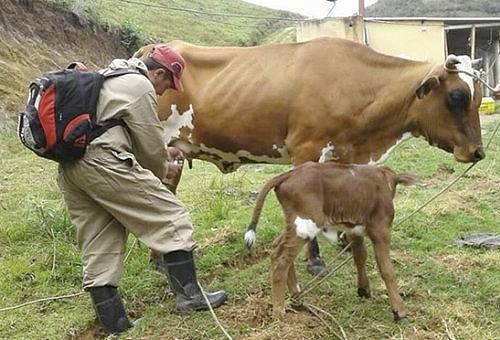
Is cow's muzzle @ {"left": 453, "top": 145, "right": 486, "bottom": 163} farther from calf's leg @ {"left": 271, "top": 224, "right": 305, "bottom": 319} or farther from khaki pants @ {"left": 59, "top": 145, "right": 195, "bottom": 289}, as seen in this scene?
khaki pants @ {"left": 59, "top": 145, "right": 195, "bottom": 289}

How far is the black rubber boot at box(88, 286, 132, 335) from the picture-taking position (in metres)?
4.73

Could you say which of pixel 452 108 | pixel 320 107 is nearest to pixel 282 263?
pixel 320 107

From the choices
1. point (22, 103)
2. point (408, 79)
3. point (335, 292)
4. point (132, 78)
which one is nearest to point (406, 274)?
point (335, 292)

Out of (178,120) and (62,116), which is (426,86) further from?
(62,116)

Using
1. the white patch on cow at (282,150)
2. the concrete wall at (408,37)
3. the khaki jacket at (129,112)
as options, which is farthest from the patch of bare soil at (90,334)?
the concrete wall at (408,37)

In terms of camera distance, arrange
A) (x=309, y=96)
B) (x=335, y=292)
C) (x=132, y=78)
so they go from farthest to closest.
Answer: (x=309, y=96)
(x=335, y=292)
(x=132, y=78)

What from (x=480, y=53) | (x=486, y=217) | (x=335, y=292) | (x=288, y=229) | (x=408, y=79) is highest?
(x=408, y=79)

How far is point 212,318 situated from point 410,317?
1.36 m

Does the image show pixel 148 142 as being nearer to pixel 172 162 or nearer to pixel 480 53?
pixel 172 162

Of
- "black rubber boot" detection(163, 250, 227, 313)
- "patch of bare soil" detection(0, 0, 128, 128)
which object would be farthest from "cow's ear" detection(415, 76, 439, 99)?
"patch of bare soil" detection(0, 0, 128, 128)

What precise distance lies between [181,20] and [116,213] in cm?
1980

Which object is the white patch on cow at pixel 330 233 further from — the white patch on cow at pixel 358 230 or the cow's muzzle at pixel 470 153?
the cow's muzzle at pixel 470 153

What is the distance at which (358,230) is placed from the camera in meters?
4.73

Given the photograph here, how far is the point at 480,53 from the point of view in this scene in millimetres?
22656
